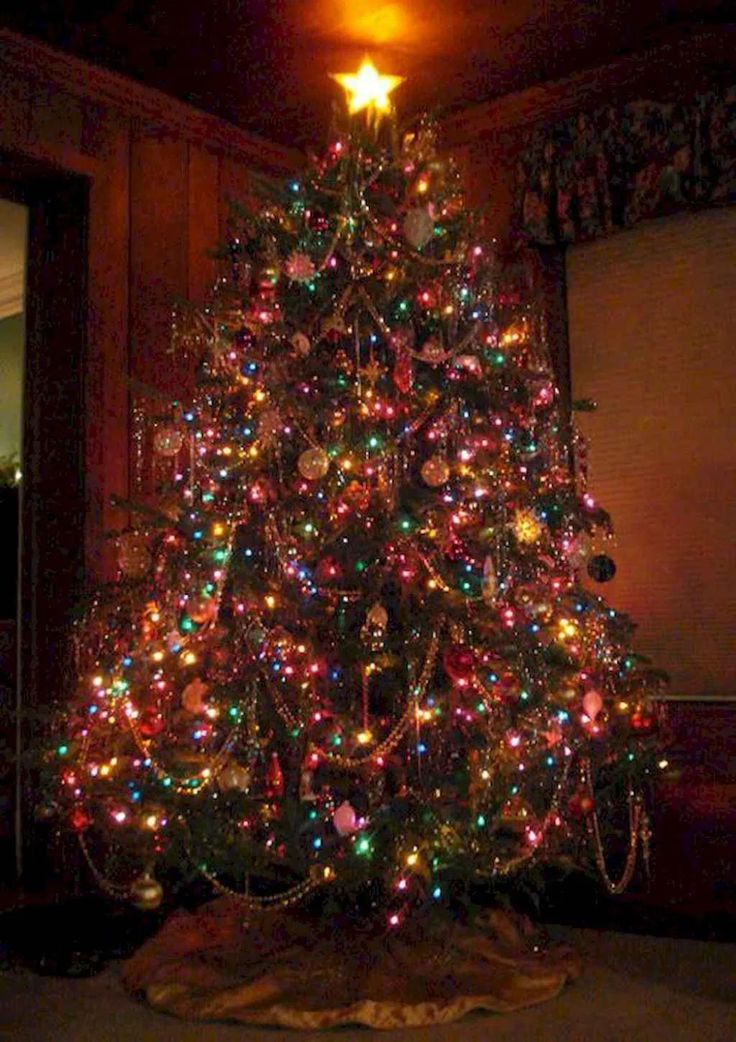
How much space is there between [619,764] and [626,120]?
7.19ft

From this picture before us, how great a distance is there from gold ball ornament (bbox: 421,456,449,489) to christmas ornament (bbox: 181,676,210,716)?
0.77m

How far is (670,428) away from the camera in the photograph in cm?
381

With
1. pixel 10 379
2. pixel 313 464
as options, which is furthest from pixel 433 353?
pixel 10 379

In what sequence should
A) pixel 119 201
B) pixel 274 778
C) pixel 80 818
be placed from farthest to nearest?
pixel 119 201 → pixel 80 818 → pixel 274 778

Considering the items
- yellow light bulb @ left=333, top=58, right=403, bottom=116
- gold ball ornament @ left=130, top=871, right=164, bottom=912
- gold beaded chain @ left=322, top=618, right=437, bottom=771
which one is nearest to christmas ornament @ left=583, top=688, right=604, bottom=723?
gold beaded chain @ left=322, top=618, right=437, bottom=771

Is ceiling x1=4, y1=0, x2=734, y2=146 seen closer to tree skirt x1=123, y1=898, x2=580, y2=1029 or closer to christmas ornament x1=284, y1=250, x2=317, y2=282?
christmas ornament x1=284, y1=250, x2=317, y2=282

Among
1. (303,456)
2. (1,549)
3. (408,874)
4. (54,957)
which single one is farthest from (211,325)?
(1,549)

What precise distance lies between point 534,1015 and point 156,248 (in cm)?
288

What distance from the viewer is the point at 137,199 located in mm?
3955

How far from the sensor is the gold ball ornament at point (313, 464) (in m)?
2.71

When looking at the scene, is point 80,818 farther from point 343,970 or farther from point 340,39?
point 340,39

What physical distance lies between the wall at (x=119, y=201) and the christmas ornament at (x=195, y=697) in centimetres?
104

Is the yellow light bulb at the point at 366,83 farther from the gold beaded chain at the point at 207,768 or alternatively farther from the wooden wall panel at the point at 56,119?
the gold beaded chain at the point at 207,768

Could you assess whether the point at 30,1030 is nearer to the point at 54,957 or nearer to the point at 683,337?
the point at 54,957
